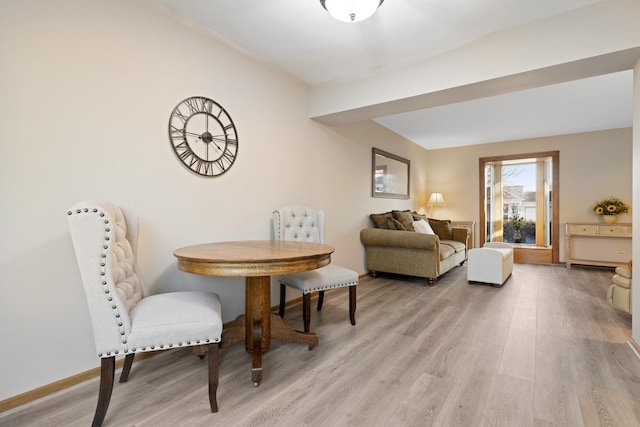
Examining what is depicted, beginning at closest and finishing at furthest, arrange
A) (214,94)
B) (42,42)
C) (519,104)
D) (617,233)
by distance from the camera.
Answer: (42,42), (214,94), (519,104), (617,233)

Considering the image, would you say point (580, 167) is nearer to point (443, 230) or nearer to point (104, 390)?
point (443, 230)

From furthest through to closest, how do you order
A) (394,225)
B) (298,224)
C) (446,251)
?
(394,225), (446,251), (298,224)

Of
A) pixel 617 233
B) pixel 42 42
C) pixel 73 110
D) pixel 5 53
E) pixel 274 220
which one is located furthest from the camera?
pixel 617 233

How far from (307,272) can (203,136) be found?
136 cm

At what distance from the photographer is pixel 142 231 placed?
204 cm

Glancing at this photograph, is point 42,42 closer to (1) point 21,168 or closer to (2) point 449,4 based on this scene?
(1) point 21,168

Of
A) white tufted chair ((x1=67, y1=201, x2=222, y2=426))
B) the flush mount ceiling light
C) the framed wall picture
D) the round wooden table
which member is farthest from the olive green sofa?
white tufted chair ((x1=67, y1=201, x2=222, y2=426))

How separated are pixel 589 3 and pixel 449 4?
922 mm

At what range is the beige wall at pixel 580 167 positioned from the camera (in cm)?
518

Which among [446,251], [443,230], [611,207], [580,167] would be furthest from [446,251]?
[580,167]

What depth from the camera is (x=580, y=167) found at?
5477mm

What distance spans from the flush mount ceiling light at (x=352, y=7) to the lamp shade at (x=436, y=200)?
17.4 ft

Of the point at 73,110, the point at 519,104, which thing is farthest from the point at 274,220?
the point at 519,104

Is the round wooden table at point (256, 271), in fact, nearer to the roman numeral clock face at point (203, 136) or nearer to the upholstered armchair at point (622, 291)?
the roman numeral clock face at point (203, 136)
